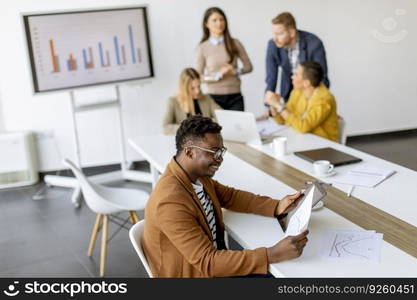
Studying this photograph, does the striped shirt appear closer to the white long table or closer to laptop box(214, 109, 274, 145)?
the white long table

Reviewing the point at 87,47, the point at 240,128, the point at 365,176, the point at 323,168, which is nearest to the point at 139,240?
the point at 323,168

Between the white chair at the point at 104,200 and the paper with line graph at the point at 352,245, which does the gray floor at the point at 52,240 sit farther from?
the paper with line graph at the point at 352,245

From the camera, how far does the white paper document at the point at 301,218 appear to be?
6.36 ft

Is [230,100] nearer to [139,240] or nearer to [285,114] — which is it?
[285,114]

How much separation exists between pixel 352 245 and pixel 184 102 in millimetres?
2126

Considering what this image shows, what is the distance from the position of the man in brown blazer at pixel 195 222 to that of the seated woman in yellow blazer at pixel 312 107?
53.1 inches

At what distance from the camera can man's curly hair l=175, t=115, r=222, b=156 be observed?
6.78 ft

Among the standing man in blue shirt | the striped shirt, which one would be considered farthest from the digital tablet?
the standing man in blue shirt

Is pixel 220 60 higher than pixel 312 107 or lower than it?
higher

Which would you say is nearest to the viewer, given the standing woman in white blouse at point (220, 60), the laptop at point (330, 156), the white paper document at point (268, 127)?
the laptop at point (330, 156)

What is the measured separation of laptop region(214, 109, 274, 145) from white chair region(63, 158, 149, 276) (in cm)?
68

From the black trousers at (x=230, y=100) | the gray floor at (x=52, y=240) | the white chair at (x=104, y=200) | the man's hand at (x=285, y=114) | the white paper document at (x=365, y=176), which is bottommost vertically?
the gray floor at (x=52, y=240)

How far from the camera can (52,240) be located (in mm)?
3881

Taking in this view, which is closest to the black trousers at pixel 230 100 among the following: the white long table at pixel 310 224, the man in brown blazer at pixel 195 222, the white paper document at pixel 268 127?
the white paper document at pixel 268 127
